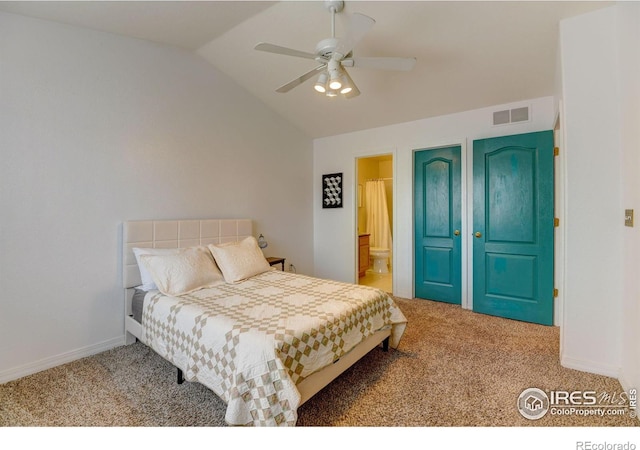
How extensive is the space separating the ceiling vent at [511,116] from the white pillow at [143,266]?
364 centimetres

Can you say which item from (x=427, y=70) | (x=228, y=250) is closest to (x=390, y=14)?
(x=427, y=70)

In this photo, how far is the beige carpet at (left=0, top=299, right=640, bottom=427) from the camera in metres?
1.66

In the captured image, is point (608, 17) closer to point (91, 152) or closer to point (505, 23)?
point (505, 23)

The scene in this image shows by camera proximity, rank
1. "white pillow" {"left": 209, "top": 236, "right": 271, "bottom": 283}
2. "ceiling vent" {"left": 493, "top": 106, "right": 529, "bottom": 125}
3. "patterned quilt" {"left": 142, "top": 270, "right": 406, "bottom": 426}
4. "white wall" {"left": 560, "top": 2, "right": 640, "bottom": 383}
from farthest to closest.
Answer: "ceiling vent" {"left": 493, "top": 106, "right": 529, "bottom": 125}
"white pillow" {"left": 209, "top": 236, "right": 271, "bottom": 283}
"white wall" {"left": 560, "top": 2, "right": 640, "bottom": 383}
"patterned quilt" {"left": 142, "top": 270, "right": 406, "bottom": 426}

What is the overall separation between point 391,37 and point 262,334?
261 centimetres

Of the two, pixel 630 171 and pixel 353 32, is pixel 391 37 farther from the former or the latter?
pixel 630 171

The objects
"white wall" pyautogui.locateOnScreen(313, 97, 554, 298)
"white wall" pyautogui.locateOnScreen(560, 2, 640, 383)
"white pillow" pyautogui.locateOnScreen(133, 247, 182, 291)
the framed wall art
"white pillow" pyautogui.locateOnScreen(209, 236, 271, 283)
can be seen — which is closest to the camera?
"white wall" pyautogui.locateOnScreen(560, 2, 640, 383)

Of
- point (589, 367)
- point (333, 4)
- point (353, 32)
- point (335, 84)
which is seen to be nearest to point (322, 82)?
point (335, 84)

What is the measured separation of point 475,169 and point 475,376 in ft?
7.44

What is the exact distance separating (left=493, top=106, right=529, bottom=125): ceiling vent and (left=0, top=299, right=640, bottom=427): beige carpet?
2.24m

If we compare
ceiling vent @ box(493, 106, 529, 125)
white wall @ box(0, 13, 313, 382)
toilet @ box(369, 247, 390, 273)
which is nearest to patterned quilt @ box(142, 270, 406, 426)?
white wall @ box(0, 13, 313, 382)

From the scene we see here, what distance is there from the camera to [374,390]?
194cm

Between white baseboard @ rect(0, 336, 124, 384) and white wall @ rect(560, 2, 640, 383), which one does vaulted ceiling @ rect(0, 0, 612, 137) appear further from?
white baseboard @ rect(0, 336, 124, 384)

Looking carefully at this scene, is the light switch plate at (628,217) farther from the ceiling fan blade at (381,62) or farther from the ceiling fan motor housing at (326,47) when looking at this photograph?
the ceiling fan motor housing at (326,47)
